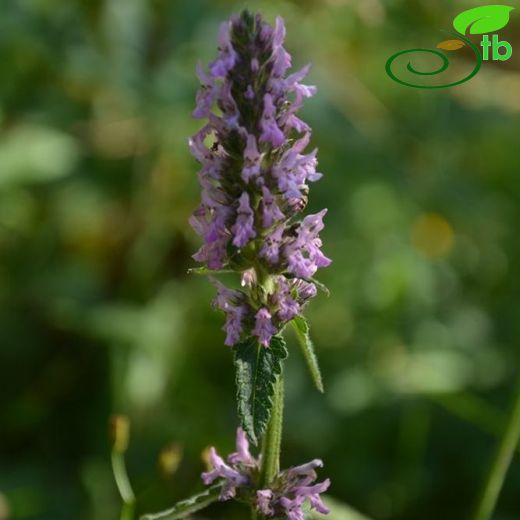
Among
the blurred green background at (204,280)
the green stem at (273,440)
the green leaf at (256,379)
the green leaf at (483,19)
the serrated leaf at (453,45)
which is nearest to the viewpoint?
the green leaf at (256,379)

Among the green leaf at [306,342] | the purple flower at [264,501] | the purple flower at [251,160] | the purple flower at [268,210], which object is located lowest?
the purple flower at [264,501]

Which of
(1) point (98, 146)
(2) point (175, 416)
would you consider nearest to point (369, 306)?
(2) point (175, 416)

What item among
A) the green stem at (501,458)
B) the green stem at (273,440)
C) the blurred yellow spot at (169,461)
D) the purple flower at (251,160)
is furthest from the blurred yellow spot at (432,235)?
the purple flower at (251,160)

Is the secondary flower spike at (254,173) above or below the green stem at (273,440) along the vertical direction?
above

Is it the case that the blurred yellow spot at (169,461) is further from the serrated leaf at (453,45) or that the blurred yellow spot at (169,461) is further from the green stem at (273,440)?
the serrated leaf at (453,45)

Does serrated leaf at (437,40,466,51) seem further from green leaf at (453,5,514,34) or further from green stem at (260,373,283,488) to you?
green stem at (260,373,283,488)

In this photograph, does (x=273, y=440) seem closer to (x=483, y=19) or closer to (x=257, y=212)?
(x=257, y=212)
